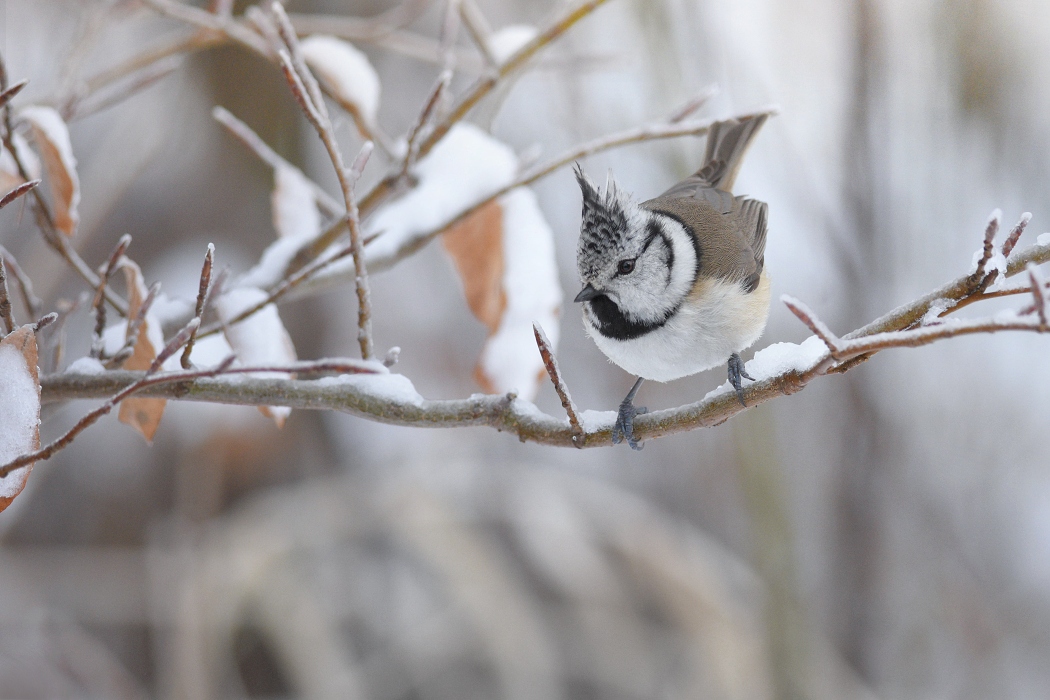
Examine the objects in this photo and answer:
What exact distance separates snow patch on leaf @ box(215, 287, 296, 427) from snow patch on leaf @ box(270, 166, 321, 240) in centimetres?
18

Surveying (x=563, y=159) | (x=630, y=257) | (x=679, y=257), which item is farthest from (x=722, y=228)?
(x=563, y=159)

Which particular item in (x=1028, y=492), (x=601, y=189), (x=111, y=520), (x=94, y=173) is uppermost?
(x=94, y=173)

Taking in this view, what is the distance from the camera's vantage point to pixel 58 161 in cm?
82

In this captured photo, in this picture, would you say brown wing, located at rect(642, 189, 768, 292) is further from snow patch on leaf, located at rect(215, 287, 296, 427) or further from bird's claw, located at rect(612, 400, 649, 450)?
snow patch on leaf, located at rect(215, 287, 296, 427)

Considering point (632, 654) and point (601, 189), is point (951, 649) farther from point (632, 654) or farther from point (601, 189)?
point (601, 189)

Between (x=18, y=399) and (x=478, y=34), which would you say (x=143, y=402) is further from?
(x=478, y=34)

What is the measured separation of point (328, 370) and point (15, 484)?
0.88 ft

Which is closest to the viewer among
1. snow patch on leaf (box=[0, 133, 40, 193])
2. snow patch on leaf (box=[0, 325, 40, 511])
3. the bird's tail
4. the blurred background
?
snow patch on leaf (box=[0, 325, 40, 511])

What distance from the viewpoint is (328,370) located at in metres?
0.57

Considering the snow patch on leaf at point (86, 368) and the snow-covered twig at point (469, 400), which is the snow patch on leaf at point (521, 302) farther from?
the snow patch on leaf at point (86, 368)

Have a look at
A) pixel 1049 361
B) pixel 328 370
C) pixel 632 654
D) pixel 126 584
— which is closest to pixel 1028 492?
pixel 1049 361

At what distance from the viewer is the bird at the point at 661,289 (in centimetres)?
99

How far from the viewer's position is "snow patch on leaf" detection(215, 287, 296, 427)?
32.8 inches

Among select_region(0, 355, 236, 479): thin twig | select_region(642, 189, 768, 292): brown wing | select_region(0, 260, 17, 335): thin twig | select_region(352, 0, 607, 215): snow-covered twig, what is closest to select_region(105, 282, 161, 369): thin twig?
select_region(0, 260, 17, 335): thin twig
